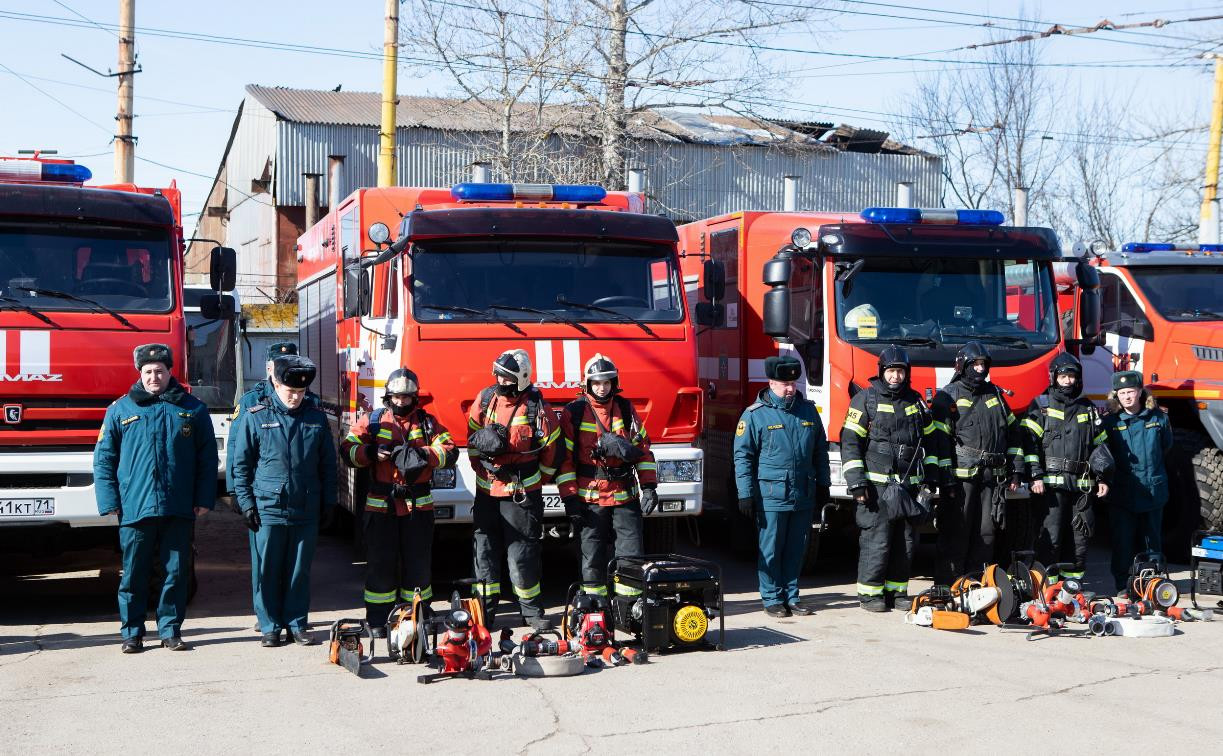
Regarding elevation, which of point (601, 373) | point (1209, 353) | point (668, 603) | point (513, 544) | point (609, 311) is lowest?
point (668, 603)

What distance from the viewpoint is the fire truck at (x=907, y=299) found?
33.0ft

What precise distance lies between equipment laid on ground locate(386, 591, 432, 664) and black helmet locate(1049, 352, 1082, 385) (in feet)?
16.1

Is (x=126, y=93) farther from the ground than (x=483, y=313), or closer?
farther from the ground

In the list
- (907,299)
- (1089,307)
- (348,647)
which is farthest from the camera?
(1089,307)

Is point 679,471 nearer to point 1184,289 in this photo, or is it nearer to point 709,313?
point 709,313

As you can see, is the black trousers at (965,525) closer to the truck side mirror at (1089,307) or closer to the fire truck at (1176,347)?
the truck side mirror at (1089,307)

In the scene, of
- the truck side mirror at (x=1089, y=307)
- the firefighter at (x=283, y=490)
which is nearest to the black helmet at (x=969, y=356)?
the truck side mirror at (x=1089, y=307)

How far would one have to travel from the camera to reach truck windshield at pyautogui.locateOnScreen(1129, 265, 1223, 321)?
12016 millimetres

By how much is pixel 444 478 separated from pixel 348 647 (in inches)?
73.1

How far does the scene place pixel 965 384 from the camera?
31.7ft

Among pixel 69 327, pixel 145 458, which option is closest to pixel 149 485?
pixel 145 458

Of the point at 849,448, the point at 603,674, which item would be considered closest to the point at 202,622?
the point at 603,674

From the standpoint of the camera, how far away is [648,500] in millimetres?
8617

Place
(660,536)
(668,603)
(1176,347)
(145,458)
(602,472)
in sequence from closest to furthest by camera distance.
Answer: (668,603), (145,458), (602,472), (660,536), (1176,347)
